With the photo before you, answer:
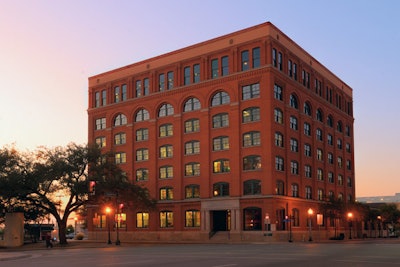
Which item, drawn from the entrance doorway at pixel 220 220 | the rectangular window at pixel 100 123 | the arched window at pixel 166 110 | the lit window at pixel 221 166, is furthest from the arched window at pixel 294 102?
the rectangular window at pixel 100 123

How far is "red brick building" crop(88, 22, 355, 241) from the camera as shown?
71.2 m

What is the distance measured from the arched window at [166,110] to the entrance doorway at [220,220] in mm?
16844

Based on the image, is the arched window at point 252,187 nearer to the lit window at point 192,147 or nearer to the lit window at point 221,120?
the lit window at point 221,120

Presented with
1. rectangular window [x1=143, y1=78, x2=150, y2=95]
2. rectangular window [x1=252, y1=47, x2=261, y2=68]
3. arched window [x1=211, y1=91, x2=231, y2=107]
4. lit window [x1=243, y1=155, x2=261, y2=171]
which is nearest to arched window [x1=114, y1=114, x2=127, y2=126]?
rectangular window [x1=143, y1=78, x2=150, y2=95]

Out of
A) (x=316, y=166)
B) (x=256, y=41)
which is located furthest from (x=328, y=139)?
(x=256, y=41)

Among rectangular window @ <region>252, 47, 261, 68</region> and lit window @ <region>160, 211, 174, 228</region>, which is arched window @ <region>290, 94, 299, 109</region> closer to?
rectangular window @ <region>252, 47, 261, 68</region>

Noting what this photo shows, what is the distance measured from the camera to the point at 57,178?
59375mm

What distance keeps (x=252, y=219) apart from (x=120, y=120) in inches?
1198

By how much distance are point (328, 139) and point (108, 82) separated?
38.5 meters

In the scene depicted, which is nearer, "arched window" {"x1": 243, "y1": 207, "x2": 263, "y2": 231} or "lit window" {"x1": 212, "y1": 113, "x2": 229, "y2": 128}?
"arched window" {"x1": 243, "y1": 207, "x2": 263, "y2": 231}

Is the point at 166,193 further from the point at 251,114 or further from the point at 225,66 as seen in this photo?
the point at 225,66

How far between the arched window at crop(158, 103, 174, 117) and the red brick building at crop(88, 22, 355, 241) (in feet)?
1.42

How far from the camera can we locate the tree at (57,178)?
5875cm

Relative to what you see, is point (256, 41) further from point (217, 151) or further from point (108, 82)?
point (108, 82)
